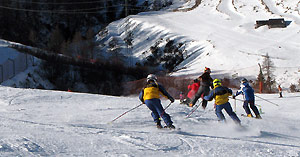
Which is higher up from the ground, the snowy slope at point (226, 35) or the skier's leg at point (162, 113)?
the snowy slope at point (226, 35)

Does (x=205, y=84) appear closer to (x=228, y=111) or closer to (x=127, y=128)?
(x=228, y=111)

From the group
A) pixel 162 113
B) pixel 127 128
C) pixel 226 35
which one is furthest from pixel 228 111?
pixel 226 35

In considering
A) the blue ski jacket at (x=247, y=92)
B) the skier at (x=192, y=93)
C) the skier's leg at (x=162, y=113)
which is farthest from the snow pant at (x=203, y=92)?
the skier's leg at (x=162, y=113)

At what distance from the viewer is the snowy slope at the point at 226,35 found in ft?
119

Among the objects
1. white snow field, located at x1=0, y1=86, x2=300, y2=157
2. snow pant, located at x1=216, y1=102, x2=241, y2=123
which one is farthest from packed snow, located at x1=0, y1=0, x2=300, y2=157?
snow pant, located at x1=216, y1=102, x2=241, y2=123

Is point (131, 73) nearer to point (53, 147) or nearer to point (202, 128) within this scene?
point (202, 128)

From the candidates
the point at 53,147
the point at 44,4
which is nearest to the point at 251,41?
the point at 53,147

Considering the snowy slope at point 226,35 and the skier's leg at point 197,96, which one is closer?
the skier's leg at point 197,96

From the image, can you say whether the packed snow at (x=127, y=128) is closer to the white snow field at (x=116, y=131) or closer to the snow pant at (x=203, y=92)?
the white snow field at (x=116, y=131)

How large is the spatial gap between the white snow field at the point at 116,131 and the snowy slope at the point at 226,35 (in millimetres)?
21501

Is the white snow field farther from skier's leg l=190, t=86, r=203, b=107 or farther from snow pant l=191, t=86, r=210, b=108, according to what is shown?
skier's leg l=190, t=86, r=203, b=107

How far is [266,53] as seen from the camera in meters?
38.2

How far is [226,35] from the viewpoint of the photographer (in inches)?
1887

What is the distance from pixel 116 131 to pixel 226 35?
42.2 meters
